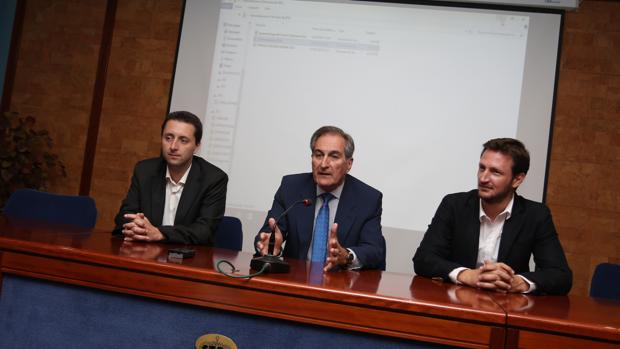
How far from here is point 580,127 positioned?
152 inches

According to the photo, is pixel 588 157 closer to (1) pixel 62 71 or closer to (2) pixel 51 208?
(2) pixel 51 208

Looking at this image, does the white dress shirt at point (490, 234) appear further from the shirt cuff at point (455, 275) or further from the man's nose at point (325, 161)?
the man's nose at point (325, 161)

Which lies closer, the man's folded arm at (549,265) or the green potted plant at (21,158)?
the man's folded arm at (549,265)

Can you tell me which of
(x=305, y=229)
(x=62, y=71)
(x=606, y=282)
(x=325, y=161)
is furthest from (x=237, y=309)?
(x=62, y=71)

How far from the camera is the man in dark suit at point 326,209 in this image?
249 centimetres

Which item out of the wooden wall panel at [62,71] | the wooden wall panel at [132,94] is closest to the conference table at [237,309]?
the wooden wall panel at [132,94]

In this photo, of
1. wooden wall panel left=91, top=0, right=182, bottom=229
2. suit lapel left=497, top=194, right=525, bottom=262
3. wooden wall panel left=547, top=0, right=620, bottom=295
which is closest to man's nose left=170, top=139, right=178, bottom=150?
suit lapel left=497, top=194, right=525, bottom=262

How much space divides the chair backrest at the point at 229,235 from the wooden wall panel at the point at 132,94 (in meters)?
1.71

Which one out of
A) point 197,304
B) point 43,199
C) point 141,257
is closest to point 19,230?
point 141,257

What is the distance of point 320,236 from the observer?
→ 2523 mm

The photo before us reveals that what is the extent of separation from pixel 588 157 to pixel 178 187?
2.83m

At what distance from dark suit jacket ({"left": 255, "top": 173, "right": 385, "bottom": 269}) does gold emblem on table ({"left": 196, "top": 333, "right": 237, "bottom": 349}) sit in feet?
3.17

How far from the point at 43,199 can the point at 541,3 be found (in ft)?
10.9

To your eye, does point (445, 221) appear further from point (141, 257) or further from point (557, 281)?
point (141, 257)
